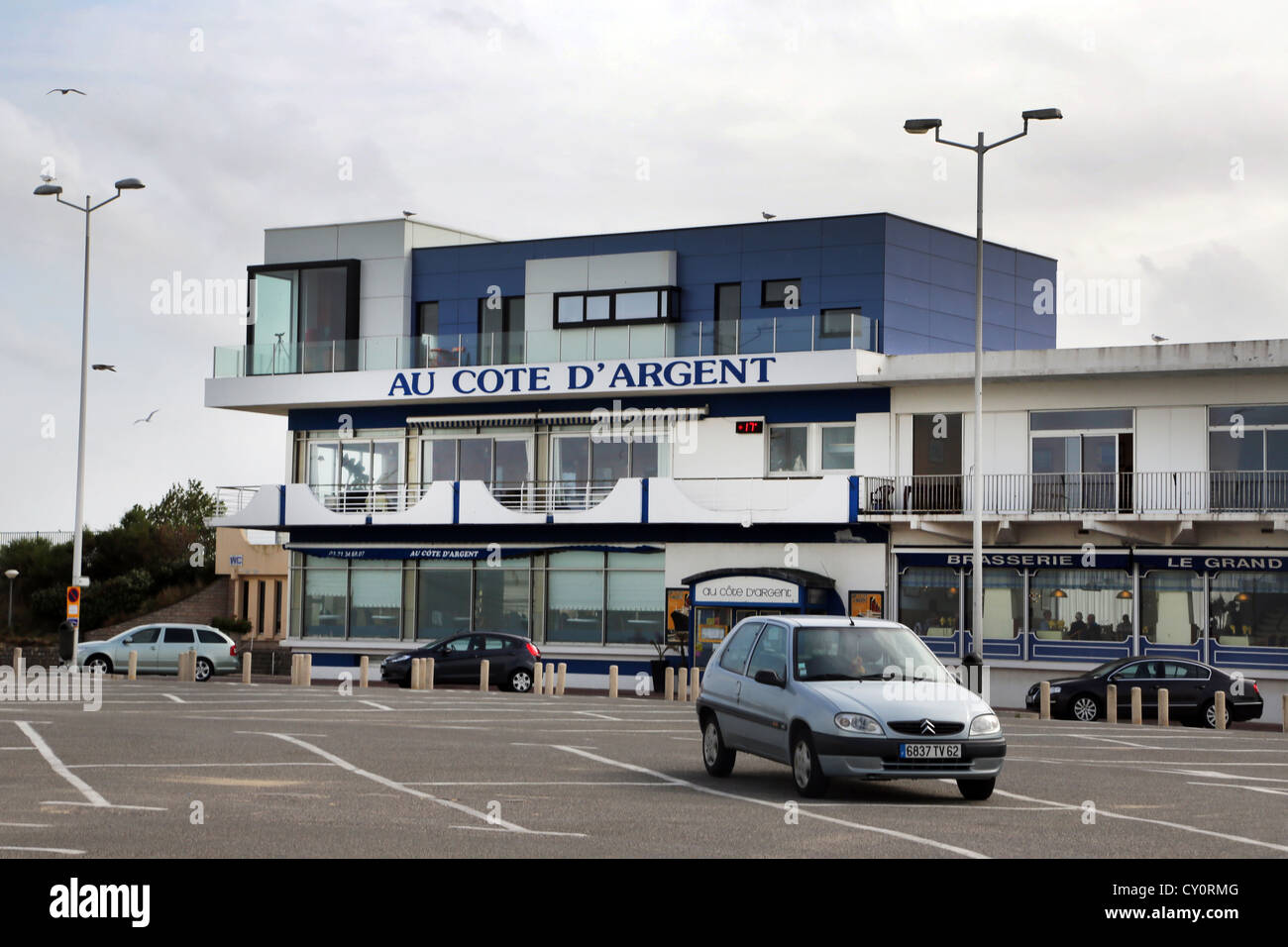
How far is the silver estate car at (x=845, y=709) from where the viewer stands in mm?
15461

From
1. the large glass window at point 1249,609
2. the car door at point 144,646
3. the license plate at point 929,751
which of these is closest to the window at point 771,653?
the license plate at point 929,751

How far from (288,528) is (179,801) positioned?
35.0 m

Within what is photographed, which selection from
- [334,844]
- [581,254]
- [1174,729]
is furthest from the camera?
[581,254]

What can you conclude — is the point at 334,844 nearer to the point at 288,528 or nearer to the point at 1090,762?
the point at 1090,762

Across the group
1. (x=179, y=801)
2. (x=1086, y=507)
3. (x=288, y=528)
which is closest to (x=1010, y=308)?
(x=1086, y=507)

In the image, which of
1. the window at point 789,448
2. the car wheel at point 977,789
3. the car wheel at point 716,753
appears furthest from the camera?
the window at point 789,448

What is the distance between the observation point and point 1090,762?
20.6 metres

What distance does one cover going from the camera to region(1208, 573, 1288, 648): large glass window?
37969mm

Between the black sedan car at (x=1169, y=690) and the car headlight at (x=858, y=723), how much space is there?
18433mm

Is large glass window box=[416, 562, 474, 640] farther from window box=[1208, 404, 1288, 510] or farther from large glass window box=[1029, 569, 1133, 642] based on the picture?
window box=[1208, 404, 1288, 510]

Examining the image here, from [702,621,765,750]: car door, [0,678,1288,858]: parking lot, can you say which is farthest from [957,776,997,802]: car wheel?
[702,621,765,750]: car door

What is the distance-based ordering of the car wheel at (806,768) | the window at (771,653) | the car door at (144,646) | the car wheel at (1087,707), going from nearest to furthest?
the car wheel at (806,768), the window at (771,653), the car wheel at (1087,707), the car door at (144,646)

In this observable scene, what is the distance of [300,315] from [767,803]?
3695cm

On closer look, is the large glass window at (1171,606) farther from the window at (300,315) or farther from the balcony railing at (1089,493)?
the window at (300,315)
